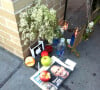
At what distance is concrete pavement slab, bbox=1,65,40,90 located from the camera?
1419 millimetres

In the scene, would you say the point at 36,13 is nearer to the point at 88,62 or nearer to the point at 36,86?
the point at 36,86

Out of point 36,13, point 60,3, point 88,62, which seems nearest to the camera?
point 36,13

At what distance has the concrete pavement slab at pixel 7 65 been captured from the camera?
1.51 meters

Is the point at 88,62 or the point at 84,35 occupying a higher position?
the point at 84,35

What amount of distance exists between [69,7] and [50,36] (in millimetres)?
635

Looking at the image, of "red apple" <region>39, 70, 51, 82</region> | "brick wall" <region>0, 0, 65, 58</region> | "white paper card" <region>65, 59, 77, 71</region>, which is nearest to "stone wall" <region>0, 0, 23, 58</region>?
"brick wall" <region>0, 0, 65, 58</region>

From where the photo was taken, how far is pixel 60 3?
1.81 m

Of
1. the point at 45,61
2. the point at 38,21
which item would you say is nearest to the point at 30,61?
the point at 45,61

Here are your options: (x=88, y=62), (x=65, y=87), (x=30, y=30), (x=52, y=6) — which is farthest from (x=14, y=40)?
(x=88, y=62)

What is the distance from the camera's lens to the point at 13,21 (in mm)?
1323

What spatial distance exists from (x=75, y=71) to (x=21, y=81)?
0.52 meters

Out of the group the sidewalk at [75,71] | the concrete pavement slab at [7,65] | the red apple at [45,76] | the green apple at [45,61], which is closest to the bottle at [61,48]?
the sidewalk at [75,71]

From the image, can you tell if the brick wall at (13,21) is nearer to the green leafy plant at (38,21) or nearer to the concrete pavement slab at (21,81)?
the green leafy plant at (38,21)

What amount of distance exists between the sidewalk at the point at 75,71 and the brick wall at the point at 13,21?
0.11 metres
